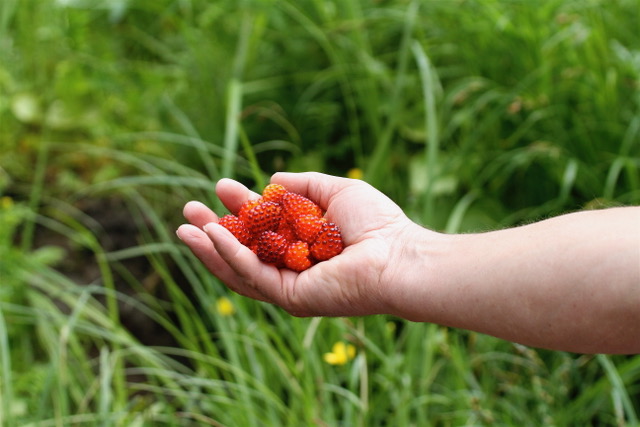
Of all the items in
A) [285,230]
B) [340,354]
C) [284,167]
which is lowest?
[340,354]

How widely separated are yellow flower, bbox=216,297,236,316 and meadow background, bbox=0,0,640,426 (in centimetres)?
3

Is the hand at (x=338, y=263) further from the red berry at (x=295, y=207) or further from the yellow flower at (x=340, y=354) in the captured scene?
the yellow flower at (x=340, y=354)

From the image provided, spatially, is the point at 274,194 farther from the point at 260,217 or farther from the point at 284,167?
the point at 284,167

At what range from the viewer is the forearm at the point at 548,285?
106 cm

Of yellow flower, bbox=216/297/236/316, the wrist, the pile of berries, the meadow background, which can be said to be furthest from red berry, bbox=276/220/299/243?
yellow flower, bbox=216/297/236/316

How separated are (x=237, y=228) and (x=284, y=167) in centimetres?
131

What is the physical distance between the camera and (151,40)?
3184 mm

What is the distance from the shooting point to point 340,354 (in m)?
1.79

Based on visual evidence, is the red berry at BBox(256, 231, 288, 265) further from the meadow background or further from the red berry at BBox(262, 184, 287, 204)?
the meadow background

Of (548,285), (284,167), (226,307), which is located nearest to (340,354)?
(226,307)

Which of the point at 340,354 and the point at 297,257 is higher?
→ the point at 297,257

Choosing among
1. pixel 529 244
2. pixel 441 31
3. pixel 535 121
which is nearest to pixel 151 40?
pixel 441 31

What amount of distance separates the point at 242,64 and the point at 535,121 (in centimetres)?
99

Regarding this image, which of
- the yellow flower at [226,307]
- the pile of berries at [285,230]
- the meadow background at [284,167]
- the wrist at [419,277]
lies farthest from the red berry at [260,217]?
the yellow flower at [226,307]
